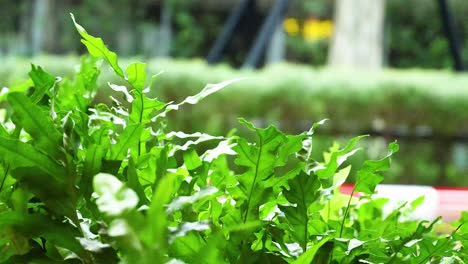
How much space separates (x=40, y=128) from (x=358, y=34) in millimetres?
5387

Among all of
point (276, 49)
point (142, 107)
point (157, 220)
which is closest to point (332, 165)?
point (142, 107)

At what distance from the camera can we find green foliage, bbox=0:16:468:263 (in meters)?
0.44

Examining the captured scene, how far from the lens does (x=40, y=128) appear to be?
0.46 meters

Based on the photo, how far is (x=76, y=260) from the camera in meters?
0.44

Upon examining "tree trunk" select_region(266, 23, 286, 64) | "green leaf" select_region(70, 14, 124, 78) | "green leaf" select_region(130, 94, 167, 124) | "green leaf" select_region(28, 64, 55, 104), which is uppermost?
"green leaf" select_region(70, 14, 124, 78)

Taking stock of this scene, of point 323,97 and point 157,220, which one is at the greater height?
point 157,220

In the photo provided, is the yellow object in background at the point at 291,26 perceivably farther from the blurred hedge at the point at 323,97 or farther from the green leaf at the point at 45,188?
the green leaf at the point at 45,188

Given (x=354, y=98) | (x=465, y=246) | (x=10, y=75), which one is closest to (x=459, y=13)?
(x=354, y=98)

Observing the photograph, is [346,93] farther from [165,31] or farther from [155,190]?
[165,31]

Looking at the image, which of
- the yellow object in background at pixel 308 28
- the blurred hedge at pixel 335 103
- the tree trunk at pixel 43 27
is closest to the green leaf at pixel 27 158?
the blurred hedge at pixel 335 103

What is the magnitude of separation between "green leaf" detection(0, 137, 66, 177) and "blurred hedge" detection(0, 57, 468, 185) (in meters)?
3.53

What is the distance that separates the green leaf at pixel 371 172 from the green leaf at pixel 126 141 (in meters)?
0.15

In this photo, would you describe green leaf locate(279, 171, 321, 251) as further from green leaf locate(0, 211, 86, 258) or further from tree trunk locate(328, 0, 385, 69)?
tree trunk locate(328, 0, 385, 69)

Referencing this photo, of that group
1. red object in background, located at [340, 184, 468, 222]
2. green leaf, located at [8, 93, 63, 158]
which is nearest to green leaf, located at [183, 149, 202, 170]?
green leaf, located at [8, 93, 63, 158]
